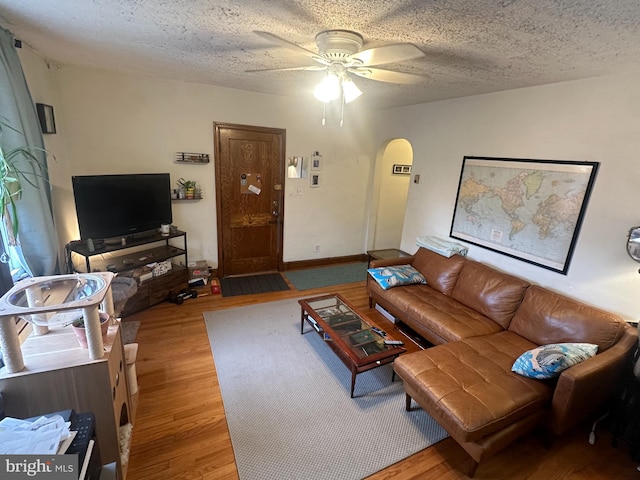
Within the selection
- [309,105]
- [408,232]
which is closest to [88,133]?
[309,105]

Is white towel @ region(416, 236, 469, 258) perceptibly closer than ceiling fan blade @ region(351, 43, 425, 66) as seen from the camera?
No

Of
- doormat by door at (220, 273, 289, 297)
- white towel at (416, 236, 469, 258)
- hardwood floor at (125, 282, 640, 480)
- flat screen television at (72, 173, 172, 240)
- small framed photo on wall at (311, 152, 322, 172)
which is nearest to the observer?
hardwood floor at (125, 282, 640, 480)

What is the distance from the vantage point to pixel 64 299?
1642mm

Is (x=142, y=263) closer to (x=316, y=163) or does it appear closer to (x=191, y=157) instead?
(x=191, y=157)

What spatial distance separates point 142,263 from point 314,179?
2509 millimetres

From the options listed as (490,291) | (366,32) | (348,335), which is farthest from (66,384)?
(490,291)

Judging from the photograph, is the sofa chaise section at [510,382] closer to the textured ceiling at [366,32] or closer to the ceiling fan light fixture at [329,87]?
the textured ceiling at [366,32]

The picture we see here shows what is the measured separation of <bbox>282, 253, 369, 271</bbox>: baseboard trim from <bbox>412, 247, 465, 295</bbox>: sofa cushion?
1687 millimetres

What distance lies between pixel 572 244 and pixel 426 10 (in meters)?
2.24

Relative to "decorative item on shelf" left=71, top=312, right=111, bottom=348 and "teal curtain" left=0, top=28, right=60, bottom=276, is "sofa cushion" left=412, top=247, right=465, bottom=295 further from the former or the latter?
"teal curtain" left=0, top=28, right=60, bottom=276

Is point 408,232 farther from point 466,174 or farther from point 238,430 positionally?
point 238,430

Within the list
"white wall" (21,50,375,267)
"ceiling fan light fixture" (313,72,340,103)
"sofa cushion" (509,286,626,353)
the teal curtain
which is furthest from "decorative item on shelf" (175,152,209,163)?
"sofa cushion" (509,286,626,353)

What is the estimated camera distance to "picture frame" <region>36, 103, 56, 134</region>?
2536 mm

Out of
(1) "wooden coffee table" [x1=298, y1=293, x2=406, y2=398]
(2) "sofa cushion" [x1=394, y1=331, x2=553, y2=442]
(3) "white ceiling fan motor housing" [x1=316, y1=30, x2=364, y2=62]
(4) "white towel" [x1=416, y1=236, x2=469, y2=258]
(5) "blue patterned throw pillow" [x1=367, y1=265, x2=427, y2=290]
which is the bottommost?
(1) "wooden coffee table" [x1=298, y1=293, x2=406, y2=398]
